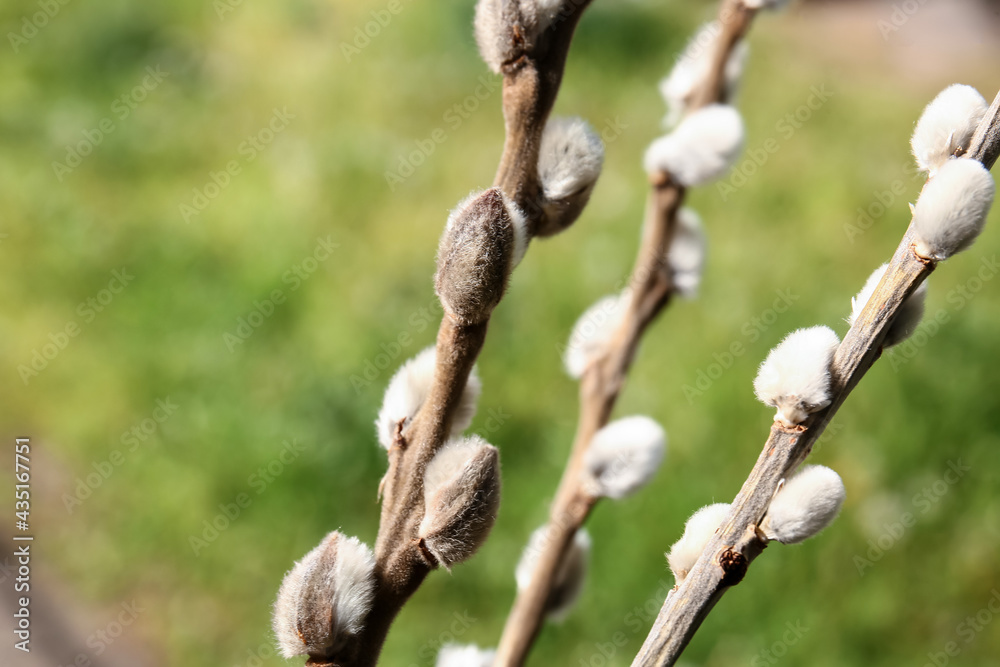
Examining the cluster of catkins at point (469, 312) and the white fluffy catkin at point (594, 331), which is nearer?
the cluster of catkins at point (469, 312)

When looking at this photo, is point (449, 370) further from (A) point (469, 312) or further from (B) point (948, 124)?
(B) point (948, 124)

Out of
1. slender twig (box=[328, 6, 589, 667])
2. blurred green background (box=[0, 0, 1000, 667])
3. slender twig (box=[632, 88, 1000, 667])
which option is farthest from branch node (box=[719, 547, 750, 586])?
blurred green background (box=[0, 0, 1000, 667])

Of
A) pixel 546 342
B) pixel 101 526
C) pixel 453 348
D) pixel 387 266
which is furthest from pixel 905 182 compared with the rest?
pixel 453 348

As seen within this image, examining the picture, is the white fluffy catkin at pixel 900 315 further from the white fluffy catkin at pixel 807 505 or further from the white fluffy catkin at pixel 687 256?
the white fluffy catkin at pixel 687 256

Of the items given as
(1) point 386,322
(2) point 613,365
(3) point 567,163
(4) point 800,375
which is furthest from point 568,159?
(1) point 386,322

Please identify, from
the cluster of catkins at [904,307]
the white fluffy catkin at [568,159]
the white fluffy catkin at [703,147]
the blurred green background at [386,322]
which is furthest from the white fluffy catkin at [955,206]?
the blurred green background at [386,322]

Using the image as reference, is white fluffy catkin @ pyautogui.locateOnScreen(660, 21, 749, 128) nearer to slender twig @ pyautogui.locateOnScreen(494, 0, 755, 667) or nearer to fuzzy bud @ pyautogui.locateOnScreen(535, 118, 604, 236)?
slender twig @ pyautogui.locateOnScreen(494, 0, 755, 667)

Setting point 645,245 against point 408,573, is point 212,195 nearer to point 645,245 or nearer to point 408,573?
point 645,245
